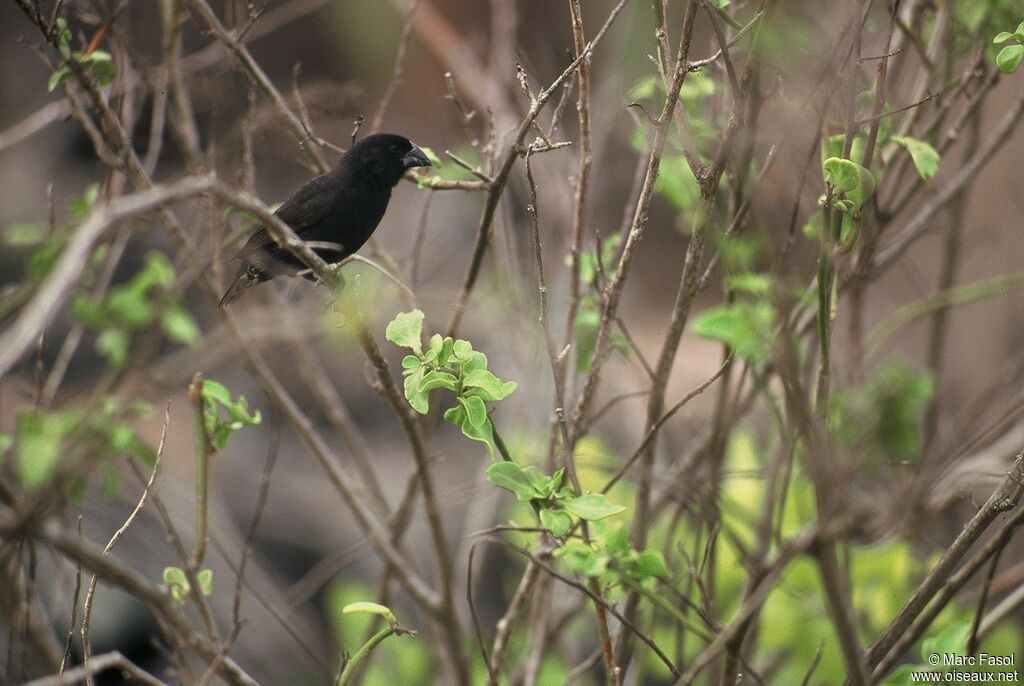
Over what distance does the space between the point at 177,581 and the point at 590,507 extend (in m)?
0.89

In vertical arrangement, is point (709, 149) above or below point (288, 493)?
above

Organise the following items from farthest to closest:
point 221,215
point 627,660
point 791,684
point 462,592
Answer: point 462,592, point 791,684, point 221,215, point 627,660

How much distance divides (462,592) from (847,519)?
3178mm

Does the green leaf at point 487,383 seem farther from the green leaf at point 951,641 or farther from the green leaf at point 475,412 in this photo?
the green leaf at point 951,641

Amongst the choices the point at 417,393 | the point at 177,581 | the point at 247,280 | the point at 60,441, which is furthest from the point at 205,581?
the point at 247,280

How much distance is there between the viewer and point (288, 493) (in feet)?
18.2

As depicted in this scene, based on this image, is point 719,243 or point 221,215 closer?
point 719,243

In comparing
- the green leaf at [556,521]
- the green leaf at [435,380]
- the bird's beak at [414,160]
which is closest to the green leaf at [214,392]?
the green leaf at [435,380]

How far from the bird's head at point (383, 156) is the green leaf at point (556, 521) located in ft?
4.90

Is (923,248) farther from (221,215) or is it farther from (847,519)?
(847,519)

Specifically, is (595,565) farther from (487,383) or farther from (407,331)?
(407,331)

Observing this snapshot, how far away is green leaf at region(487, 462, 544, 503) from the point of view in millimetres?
1724

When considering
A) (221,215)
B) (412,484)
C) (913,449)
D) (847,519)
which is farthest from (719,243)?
(221,215)

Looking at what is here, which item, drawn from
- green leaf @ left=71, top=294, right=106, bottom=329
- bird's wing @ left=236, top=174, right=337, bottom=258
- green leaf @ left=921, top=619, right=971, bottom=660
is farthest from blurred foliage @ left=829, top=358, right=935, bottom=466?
green leaf @ left=71, top=294, right=106, bottom=329
